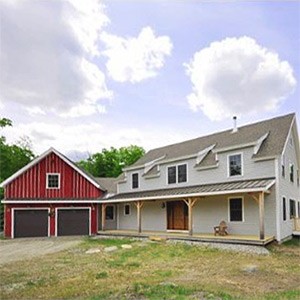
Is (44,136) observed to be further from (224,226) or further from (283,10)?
(283,10)

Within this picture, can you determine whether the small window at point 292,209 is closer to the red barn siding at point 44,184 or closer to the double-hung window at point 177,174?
the double-hung window at point 177,174

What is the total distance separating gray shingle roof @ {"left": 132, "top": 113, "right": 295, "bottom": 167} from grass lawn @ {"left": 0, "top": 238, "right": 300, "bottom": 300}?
15.1 feet


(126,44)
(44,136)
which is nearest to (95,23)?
(126,44)

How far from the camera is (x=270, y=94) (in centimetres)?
1973

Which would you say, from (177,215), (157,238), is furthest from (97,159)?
(157,238)

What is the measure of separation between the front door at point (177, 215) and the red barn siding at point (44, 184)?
547cm

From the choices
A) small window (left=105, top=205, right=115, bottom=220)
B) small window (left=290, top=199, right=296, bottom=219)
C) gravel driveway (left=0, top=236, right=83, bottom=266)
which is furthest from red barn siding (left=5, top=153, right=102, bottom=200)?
small window (left=290, top=199, right=296, bottom=219)

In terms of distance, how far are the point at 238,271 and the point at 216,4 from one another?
893cm

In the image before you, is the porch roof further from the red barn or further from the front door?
the red barn

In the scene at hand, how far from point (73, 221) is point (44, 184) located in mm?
2930

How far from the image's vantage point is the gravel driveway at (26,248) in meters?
14.5

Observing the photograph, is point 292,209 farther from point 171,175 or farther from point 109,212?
point 109,212

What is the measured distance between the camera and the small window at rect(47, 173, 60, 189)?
23.4 metres

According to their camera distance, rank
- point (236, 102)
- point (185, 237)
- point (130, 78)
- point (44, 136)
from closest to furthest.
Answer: point (185, 237), point (130, 78), point (236, 102), point (44, 136)
